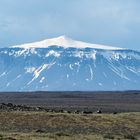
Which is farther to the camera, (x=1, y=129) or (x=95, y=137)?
(x=1, y=129)

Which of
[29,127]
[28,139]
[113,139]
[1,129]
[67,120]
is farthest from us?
[67,120]

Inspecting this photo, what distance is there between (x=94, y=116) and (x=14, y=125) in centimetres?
904

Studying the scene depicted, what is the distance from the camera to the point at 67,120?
184 ft

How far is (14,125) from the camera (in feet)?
174

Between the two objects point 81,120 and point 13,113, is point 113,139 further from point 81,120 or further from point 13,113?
point 13,113

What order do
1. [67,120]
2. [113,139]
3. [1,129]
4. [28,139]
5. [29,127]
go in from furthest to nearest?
[67,120], [29,127], [1,129], [113,139], [28,139]

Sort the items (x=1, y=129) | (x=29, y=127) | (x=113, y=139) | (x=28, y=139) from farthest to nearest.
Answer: (x=29, y=127) < (x=1, y=129) < (x=113, y=139) < (x=28, y=139)

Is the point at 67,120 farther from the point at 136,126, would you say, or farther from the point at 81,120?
the point at 136,126

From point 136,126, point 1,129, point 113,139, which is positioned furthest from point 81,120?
point 113,139

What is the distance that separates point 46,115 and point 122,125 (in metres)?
7.45

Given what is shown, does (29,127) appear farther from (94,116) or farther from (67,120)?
(94,116)

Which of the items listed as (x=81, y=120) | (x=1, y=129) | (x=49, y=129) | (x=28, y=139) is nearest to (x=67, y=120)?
(x=81, y=120)

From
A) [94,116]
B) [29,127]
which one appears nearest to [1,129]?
[29,127]

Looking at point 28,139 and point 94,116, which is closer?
point 28,139
